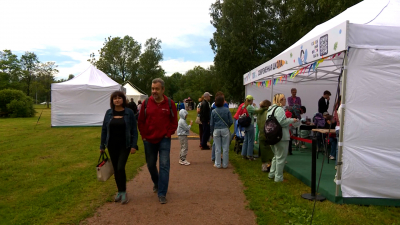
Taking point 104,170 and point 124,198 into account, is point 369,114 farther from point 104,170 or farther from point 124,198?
point 104,170

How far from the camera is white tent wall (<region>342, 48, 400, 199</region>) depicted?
4.17 metres

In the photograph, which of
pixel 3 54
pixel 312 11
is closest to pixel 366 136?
pixel 312 11

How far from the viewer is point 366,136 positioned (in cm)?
423

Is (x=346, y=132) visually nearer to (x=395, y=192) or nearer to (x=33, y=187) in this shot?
(x=395, y=192)

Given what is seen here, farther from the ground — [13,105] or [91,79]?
[91,79]

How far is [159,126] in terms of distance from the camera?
14.3 feet

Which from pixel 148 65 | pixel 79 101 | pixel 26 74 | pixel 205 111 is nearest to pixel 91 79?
pixel 79 101

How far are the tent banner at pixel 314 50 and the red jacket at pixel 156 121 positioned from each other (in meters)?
2.58

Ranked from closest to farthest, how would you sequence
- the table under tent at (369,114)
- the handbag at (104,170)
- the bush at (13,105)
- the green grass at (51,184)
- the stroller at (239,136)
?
the green grass at (51,184), the table under tent at (369,114), the handbag at (104,170), the stroller at (239,136), the bush at (13,105)

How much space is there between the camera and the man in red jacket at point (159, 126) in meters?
4.34

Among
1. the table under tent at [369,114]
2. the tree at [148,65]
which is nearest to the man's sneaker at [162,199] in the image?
the table under tent at [369,114]

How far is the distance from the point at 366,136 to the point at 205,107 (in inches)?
192

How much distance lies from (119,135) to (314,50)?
141 inches

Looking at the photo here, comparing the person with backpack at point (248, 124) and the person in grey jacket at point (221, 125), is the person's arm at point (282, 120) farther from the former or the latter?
the person with backpack at point (248, 124)
